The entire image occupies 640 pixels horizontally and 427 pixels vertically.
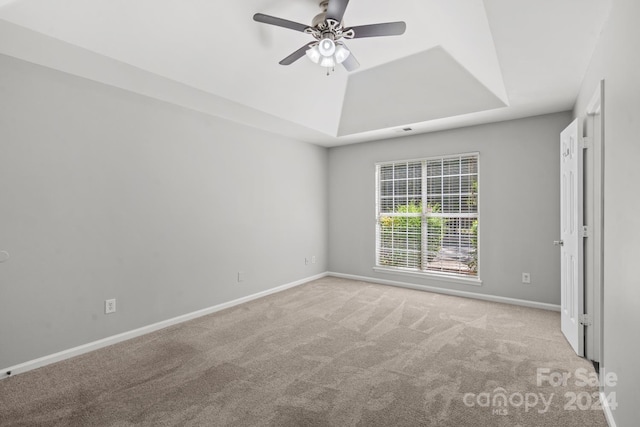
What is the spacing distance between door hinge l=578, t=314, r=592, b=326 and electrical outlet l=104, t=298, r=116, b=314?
4308mm

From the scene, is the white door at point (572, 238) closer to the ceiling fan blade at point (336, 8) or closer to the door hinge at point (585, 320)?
the door hinge at point (585, 320)

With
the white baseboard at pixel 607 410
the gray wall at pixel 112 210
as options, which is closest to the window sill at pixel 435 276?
the gray wall at pixel 112 210

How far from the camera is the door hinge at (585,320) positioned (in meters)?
2.67

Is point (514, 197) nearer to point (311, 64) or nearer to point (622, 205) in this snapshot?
point (622, 205)

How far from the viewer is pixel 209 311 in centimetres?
395

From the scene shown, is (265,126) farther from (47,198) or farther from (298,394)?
(298,394)

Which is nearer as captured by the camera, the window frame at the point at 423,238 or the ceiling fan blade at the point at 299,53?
the ceiling fan blade at the point at 299,53

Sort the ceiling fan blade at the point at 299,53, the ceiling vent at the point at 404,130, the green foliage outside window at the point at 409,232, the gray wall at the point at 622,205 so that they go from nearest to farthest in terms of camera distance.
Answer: the gray wall at the point at 622,205, the ceiling fan blade at the point at 299,53, the ceiling vent at the point at 404,130, the green foliage outside window at the point at 409,232

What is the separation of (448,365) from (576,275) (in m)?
1.44

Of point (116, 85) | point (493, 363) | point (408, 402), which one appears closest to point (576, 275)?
point (493, 363)

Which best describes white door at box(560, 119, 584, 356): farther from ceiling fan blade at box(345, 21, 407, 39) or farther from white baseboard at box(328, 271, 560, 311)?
ceiling fan blade at box(345, 21, 407, 39)

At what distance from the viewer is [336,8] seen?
2.23 m

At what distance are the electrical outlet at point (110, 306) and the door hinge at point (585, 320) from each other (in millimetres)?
4308

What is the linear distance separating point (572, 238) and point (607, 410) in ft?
4.96
